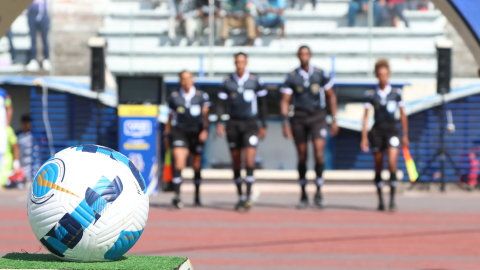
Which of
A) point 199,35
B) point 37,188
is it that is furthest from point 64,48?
point 37,188

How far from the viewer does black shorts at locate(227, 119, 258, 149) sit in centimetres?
973

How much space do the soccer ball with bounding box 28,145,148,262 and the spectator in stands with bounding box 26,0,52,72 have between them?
15.0 m

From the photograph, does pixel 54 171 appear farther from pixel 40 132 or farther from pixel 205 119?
pixel 40 132

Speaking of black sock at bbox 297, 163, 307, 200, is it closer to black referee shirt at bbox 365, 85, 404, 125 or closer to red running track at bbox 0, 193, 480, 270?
red running track at bbox 0, 193, 480, 270

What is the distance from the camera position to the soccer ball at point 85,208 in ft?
13.7

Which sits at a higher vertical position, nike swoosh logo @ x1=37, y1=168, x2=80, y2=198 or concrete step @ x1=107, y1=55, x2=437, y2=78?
concrete step @ x1=107, y1=55, x2=437, y2=78

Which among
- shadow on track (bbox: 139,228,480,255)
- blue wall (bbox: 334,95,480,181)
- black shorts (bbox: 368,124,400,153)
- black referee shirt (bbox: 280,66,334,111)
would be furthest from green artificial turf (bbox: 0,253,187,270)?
blue wall (bbox: 334,95,480,181)

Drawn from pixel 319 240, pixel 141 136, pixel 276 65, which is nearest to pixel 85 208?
pixel 319 240

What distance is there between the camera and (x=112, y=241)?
13.9 ft

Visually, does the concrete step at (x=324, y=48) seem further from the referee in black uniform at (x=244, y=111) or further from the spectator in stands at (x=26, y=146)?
the referee in black uniform at (x=244, y=111)

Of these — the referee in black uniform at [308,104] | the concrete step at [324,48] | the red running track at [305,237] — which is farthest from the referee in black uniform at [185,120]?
the concrete step at [324,48]

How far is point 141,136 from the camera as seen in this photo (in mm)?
12906

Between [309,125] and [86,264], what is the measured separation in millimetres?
6071

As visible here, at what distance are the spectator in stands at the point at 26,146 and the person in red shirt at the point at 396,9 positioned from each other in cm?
1013
